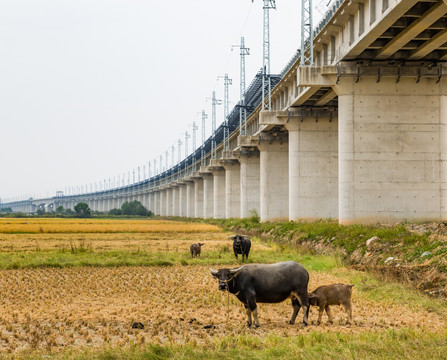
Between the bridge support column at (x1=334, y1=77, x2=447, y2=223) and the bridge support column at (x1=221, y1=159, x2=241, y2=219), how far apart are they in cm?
4964

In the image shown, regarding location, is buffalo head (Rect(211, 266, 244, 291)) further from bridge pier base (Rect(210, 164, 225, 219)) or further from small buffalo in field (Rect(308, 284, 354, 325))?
bridge pier base (Rect(210, 164, 225, 219))

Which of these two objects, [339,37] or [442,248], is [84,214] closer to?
[339,37]

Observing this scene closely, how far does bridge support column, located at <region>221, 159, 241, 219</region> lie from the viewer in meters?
83.8

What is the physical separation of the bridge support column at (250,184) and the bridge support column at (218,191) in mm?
17898

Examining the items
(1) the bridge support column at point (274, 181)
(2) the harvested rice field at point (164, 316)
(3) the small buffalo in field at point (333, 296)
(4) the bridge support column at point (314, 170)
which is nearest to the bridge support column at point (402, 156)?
(2) the harvested rice field at point (164, 316)

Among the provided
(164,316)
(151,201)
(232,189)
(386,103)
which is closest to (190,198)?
(232,189)

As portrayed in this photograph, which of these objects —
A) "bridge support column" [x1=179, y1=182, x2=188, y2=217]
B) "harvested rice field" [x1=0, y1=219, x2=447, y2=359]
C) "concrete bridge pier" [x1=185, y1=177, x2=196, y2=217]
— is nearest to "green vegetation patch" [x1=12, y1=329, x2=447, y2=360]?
"harvested rice field" [x1=0, y1=219, x2=447, y2=359]

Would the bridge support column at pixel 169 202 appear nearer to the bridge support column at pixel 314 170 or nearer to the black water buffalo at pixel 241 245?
the bridge support column at pixel 314 170

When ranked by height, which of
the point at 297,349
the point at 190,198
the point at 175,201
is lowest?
the point at 175,201

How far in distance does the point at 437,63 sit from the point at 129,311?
25.0 metres

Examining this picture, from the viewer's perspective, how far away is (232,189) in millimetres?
86125

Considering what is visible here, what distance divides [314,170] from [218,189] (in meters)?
49.2

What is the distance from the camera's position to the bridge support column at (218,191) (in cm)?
9356

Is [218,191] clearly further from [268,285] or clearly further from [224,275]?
[224,275]
